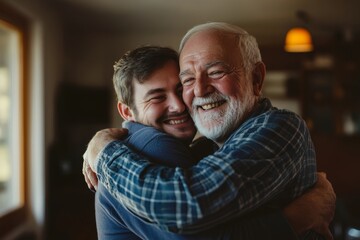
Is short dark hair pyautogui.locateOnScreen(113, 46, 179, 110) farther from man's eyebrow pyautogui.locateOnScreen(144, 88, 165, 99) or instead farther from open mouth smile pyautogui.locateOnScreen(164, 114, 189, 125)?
open mouth smile pyautogui.locateOnScreen(164, 114, 189, 125)

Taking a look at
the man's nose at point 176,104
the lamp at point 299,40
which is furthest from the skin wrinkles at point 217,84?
the lamp at point 299,40

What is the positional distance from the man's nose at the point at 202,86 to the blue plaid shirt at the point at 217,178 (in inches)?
9.2

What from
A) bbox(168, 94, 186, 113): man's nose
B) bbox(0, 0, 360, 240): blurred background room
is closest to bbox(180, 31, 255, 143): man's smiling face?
bbox(168, 94, 186, 113): man's nose

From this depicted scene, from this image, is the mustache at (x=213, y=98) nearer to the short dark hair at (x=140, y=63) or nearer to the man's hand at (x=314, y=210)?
the short dark hair at (x=140, y=63)

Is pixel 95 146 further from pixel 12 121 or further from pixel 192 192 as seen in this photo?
pixel 12 121

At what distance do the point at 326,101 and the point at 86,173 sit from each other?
6283 millimetres

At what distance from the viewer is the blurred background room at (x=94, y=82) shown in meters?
4.64

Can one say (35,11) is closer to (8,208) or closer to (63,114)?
(63,114)

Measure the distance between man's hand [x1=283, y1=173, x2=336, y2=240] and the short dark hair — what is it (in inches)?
24.8

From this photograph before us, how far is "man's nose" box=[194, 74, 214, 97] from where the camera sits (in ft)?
4.52

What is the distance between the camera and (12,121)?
467cm

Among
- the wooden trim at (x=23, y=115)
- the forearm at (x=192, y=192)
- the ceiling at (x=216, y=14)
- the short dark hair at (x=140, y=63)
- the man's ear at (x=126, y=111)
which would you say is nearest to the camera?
the forearm at (x=192, y=192)

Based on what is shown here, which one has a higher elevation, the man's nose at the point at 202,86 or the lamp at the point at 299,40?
the lamp at the point at 299,40

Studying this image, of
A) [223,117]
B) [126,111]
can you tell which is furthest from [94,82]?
[223,117]
